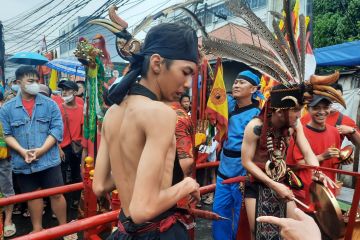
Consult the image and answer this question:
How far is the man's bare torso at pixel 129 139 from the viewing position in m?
1.32

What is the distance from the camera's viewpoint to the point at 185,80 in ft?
4.83

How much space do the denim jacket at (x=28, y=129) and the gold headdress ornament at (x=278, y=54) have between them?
6.76ft

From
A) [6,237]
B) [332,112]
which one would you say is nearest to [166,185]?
[332,112]

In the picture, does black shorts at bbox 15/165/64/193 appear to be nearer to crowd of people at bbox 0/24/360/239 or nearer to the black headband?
crowd of people at bbox 0/24/360/239

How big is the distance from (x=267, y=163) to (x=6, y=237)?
3221 millimetres

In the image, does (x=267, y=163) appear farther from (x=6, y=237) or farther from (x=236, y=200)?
(x=6, y=237)

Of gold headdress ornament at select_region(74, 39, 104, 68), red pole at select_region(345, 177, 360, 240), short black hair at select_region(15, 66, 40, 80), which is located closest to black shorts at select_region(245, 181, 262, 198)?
red pole at select_region(345, 177, 360, 240)

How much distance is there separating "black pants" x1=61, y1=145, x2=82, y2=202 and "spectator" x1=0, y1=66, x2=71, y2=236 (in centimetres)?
151

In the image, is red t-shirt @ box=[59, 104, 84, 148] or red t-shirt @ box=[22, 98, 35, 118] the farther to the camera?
red t-shirt @ box=[59, 104, 84, 148]

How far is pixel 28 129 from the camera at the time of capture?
3600 millimetres

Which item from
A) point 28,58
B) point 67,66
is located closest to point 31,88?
point 28,58

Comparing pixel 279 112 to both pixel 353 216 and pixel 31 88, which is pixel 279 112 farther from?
pixel 31 88

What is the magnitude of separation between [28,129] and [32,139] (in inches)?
4.7

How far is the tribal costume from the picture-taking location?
2.38 metres
